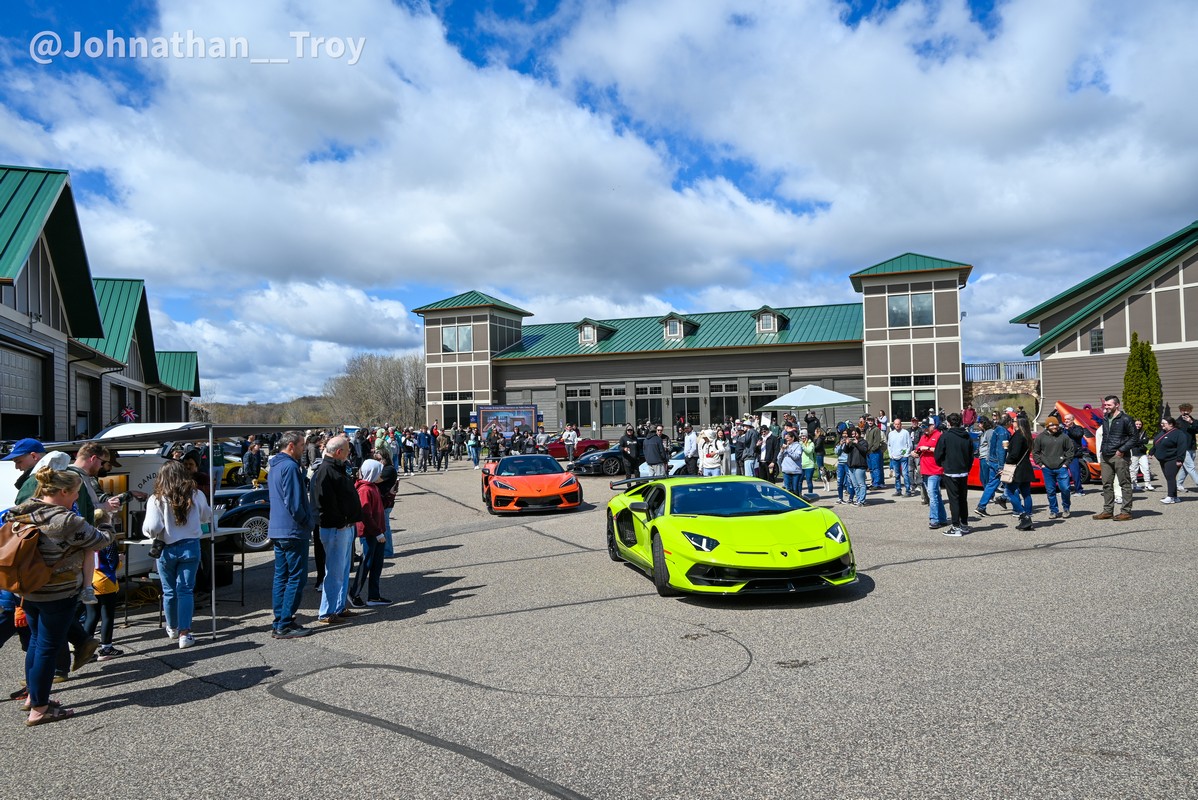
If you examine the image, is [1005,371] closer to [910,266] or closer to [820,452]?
[910,266]

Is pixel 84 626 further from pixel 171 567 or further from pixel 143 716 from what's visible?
pixel 143 716

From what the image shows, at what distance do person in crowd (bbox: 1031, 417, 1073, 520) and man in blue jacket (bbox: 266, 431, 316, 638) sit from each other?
36.2 feet

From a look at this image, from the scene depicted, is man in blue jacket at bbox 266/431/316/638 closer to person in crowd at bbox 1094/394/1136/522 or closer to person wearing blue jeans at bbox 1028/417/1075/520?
person wearing blue jeans at bbox 1028/417/1075/520

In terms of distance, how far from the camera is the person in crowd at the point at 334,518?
741cm

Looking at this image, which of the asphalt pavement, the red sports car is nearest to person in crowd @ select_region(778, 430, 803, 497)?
the asphalt pavement

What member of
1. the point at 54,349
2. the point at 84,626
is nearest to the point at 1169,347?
the point at 84,626

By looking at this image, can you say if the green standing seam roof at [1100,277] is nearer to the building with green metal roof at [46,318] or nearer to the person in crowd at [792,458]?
the person in crowd at [792,458]

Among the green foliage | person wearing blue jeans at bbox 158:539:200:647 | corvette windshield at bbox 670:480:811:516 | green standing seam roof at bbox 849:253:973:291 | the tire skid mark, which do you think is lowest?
the tire skid mark

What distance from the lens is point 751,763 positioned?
3969 millimetres

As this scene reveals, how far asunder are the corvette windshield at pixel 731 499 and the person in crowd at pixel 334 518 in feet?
11.2

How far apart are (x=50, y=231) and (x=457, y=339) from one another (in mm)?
30641

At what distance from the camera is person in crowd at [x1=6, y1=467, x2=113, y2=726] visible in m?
4.98

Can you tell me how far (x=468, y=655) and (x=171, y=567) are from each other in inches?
114

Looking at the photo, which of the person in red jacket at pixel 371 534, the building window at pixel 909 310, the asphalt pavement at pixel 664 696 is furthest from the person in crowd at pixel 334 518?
the building window at pixel 909 310
